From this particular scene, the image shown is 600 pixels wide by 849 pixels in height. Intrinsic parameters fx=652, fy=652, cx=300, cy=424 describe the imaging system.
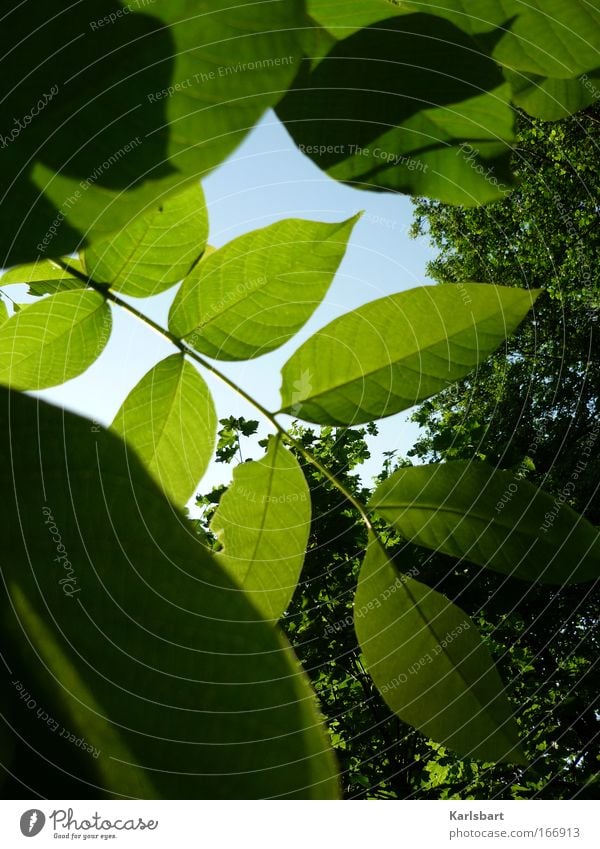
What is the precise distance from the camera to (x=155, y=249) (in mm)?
386

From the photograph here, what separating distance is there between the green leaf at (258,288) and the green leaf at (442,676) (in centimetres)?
19

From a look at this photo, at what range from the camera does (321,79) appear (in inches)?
13.0

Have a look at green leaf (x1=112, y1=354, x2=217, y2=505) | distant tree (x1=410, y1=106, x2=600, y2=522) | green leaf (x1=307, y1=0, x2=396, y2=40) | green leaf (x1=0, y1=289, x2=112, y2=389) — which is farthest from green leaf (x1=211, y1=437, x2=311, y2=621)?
distant tree (x1=410, y1=106, x2=600, y2=522)

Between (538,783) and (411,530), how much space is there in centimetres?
280

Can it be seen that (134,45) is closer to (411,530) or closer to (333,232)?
(333,232)

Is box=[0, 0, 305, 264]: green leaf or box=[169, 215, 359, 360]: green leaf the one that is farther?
box=[169, 215, 359, 360]: green leaf

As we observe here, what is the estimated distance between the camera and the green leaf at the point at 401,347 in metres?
0.38

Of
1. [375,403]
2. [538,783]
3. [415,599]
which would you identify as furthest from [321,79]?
[538,783]

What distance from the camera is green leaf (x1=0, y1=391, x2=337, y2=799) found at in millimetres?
172

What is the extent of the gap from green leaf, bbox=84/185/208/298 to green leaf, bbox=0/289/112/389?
23 mm

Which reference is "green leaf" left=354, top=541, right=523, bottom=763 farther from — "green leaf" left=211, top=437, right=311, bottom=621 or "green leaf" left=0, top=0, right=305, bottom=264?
"green leaf" left=0, top=0, right=305, bottom=264

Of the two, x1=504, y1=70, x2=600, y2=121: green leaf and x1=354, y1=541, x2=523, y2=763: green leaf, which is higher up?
x1=504, y1=70, x2=600, y2=121: green leaf

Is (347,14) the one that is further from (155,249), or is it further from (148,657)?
(148,657)

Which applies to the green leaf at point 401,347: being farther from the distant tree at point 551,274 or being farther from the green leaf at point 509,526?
the distant tree at point 551,274
